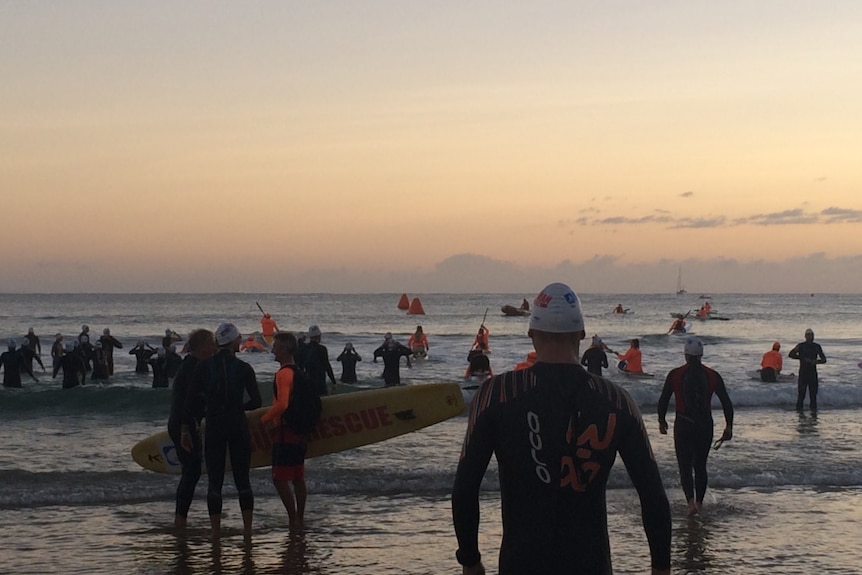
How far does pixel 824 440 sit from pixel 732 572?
8.09 metres

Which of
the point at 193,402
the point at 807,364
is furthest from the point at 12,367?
the point at 807,364

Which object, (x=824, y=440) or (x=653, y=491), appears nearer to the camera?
(x=653, y=491)

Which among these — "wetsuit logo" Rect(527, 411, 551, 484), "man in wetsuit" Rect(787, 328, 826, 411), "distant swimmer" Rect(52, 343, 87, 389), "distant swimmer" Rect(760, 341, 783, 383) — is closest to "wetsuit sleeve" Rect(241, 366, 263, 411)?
"wetsuit logo" Rect(527, 411, 551, 484)

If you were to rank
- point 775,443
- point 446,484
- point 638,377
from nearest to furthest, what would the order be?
point 446,484, point 775,443, point 638,377

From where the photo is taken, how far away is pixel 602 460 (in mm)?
2875

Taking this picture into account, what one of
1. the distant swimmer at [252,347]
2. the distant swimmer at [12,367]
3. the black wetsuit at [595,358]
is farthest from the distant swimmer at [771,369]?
the distant swimmer at [252,347]

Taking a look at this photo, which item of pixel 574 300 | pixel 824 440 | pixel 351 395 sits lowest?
pixel 824 440

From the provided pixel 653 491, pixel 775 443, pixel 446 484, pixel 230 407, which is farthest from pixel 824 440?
pixel 653 491

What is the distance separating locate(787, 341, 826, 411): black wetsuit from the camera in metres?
17.3

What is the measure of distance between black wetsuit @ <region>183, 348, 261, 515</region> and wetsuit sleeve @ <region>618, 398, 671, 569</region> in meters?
4.63

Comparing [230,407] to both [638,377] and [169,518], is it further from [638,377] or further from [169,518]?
[638,377]

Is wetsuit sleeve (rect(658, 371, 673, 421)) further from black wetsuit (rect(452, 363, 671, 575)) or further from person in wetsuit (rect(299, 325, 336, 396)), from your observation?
black wetsuit (rect(452, 363, 671, 575))

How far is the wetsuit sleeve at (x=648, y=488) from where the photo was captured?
9.41 ft

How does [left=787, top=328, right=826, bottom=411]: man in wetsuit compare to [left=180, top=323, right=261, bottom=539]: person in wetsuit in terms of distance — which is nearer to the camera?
[left=180, top=323, right=261, bottom=539]: person in wetsuit
